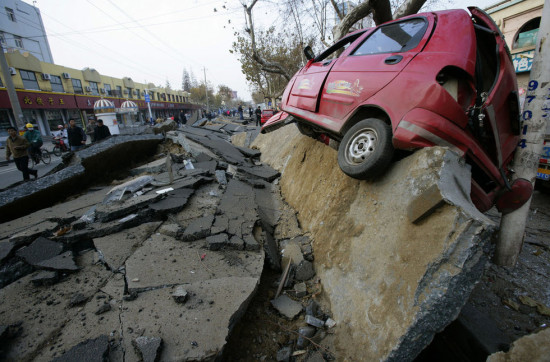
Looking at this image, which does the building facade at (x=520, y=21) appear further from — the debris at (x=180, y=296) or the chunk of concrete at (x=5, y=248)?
the chunk of concrete at (x=5, y=248)

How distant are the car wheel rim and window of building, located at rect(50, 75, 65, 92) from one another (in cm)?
3103

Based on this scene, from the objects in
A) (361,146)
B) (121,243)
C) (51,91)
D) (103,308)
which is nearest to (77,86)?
(51,91)

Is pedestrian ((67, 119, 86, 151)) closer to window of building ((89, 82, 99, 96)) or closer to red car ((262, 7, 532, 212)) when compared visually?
red car ((262, 7, 532, 212))

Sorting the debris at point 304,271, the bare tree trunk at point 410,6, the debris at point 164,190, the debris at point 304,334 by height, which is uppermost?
the bare tree trunk at point 410,6

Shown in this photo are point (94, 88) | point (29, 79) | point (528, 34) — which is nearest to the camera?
point (528, 34)

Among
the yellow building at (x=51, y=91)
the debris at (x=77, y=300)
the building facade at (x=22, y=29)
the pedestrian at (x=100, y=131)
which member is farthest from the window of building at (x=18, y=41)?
the debris at (x=77, y=300)

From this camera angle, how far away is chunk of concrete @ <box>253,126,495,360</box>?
5.08ft

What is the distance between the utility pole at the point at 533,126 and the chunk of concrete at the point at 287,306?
2506 millimetres

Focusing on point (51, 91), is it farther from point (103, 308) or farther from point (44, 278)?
point (103, 308)

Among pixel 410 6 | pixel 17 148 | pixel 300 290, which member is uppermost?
pixel 410 6

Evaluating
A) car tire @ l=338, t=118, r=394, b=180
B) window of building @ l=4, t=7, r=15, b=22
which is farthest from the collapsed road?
window of building @ l=4, t=7, r=15, b=22

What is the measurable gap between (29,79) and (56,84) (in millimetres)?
2882

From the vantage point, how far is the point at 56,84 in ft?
77.8

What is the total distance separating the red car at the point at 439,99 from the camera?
1968 mm
